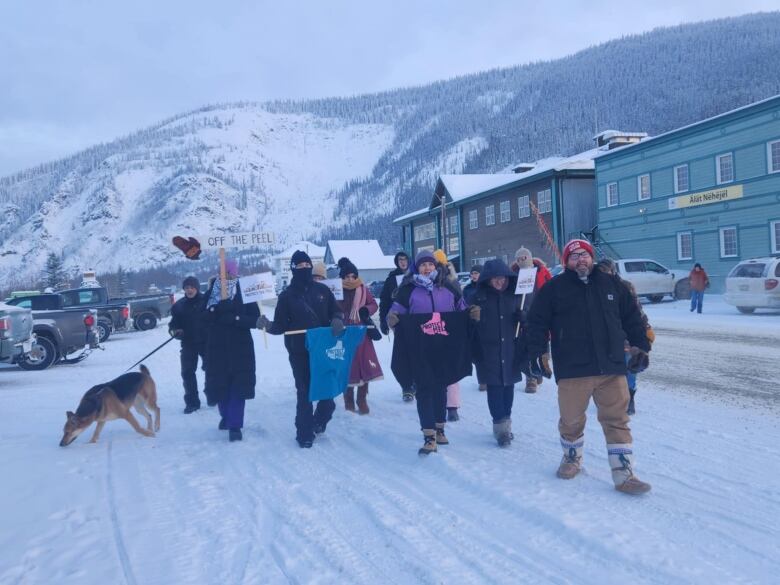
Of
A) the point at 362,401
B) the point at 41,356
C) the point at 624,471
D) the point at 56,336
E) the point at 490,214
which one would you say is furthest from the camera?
the point at 490,214

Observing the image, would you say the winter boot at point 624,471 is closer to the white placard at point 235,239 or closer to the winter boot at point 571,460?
the winter boot at point 571,460

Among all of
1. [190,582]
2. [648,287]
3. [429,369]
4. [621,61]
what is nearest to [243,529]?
[190,582]

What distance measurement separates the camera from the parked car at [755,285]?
754 inches

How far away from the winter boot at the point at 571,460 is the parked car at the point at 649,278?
23.0 metres

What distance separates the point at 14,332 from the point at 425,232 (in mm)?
46796

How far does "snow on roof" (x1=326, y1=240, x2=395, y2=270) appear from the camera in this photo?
80438 mm

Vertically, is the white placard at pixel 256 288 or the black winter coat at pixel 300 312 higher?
the white placard at pixel 256 288

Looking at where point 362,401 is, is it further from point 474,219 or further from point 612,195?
point 474,219

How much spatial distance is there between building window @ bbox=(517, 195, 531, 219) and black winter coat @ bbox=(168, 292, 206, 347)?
3493 cm

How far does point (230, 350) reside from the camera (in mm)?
7121

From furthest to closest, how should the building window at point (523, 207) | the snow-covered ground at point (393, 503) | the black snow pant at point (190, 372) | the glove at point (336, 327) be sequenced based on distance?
the building window at point (523, 207) < the black snow pant at point (190, 372) < the glove at point (336, 327) < the snow-covered ground at point (393, 503)

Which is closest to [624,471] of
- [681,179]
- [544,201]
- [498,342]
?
[498,342]

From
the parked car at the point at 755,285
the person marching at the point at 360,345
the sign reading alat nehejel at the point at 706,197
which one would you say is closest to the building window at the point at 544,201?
the sign reading alat nehejel at the point at 706,197

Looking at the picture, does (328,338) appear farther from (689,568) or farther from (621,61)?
(621,61)
